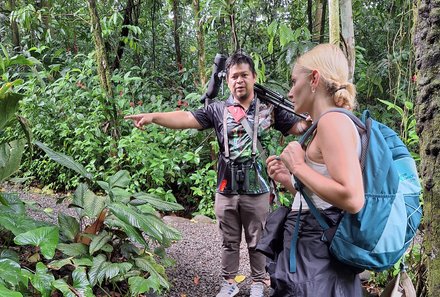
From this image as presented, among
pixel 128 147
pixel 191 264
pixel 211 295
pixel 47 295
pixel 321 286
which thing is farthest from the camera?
pixel 128 147

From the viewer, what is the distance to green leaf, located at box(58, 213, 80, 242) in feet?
8.64

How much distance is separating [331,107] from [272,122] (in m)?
1.50

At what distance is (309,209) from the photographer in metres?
1.47

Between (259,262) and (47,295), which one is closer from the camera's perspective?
(47,295)

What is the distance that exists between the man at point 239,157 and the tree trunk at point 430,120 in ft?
4.14

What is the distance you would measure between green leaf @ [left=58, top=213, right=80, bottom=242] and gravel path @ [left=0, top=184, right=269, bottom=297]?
0.87 ft

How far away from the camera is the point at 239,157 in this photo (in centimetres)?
286

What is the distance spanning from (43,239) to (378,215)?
167 cm

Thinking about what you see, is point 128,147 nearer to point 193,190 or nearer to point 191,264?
point 193,190

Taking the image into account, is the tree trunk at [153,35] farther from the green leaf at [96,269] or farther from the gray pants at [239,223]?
the green leaf at [96,269]

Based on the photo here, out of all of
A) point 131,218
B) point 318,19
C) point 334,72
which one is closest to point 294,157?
point 334,72

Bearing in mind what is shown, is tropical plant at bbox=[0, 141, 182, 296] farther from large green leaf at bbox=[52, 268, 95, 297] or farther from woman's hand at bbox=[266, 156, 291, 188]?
woman's hand at bbox=[266, 156, 291, 188]

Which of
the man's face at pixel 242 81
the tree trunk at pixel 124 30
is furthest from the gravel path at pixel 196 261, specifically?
the tree trunk at pixel 124 30

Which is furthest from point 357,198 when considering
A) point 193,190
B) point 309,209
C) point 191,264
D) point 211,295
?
point 193,190
